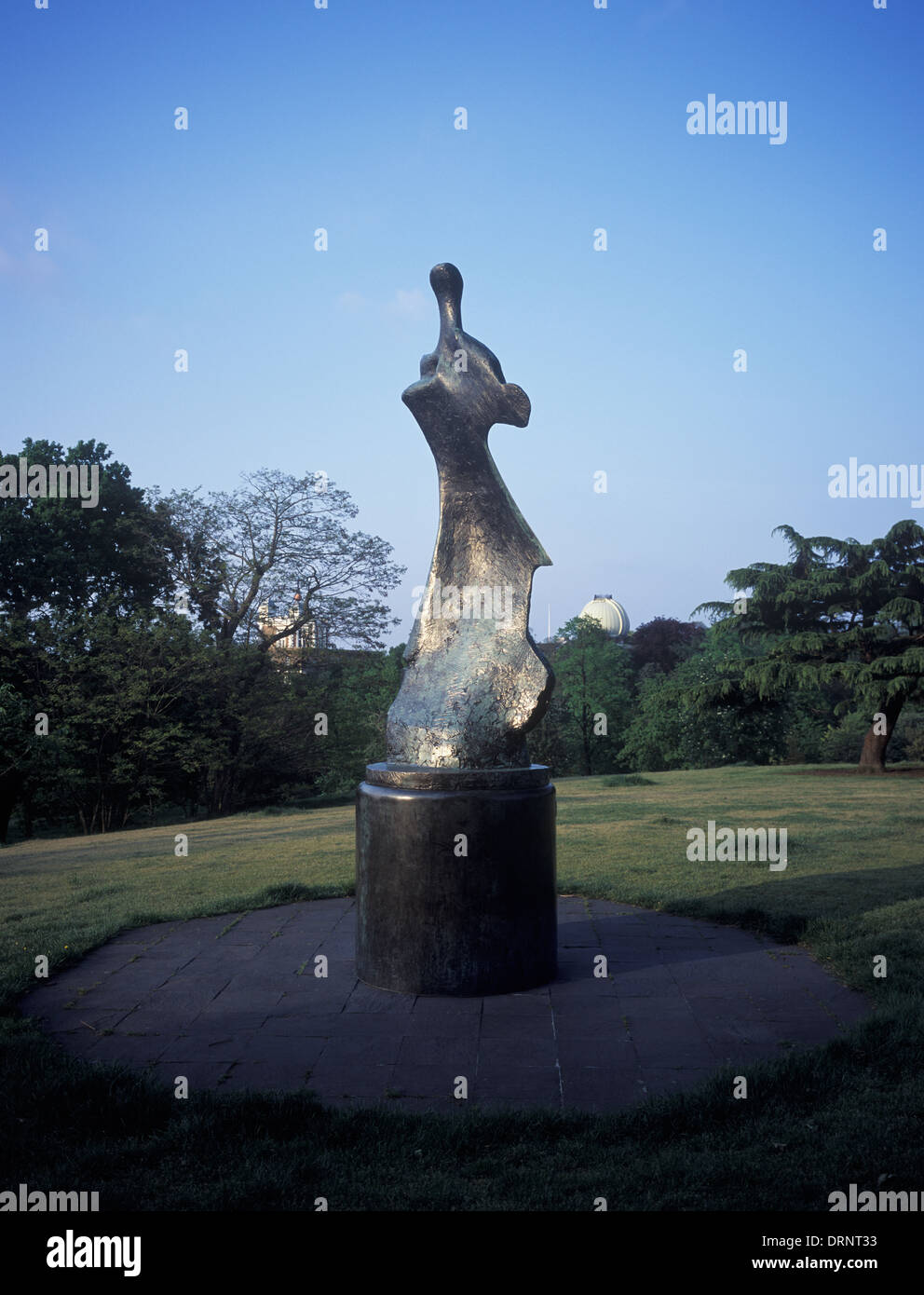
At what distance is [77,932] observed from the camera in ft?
20.8


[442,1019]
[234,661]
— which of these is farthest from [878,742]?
[442,1019]

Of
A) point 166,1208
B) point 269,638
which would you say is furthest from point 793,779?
point 166,1208

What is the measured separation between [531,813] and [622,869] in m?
3.71

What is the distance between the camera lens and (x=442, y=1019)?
4.66 meters

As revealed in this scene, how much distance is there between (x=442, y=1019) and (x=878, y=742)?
676 inches

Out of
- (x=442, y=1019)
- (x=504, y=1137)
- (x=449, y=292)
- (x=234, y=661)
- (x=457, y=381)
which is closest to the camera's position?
(x=504, y=1137)

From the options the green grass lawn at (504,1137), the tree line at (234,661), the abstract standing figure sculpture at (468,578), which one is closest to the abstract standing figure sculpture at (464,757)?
the abstract standing figure sculpture at (468,578)

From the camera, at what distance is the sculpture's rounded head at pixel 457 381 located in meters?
5.70

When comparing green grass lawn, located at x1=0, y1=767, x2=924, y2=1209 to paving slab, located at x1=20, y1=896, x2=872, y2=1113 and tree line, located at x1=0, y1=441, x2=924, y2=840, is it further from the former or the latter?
tree line, located at x1=0, y1=441, x2=924, y2=840

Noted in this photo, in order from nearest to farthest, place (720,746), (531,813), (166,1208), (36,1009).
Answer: (166,1208) → (36,1009) → (531,813) → (720,746)

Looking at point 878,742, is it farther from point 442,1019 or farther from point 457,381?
point 442,1019

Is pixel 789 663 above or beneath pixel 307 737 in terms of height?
above

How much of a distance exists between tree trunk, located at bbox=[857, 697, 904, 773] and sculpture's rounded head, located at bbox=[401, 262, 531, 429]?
16.0 meters
